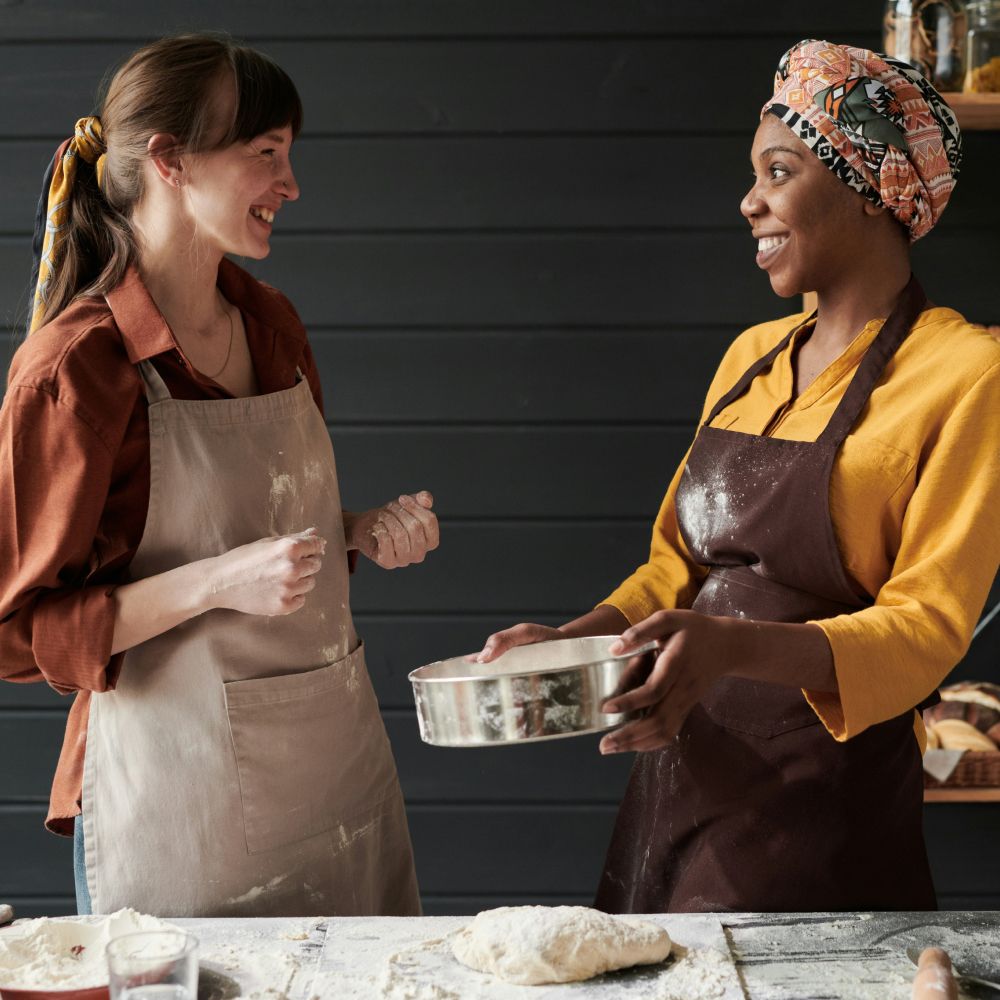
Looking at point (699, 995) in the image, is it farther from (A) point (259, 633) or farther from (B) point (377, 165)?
(B) point (377, 165)

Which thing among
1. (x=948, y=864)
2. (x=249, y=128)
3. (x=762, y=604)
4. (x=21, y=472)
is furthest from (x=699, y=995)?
(x=948, y=864)

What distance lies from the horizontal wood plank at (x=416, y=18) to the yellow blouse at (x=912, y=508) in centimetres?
134

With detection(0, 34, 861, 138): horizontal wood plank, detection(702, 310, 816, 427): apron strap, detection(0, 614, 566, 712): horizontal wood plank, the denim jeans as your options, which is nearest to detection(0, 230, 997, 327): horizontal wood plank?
detection(0, 34, 861, 138): horizontal wood plank

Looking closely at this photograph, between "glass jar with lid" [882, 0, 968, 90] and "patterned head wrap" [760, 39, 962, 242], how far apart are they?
83cm

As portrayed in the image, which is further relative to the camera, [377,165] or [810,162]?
[377,165]

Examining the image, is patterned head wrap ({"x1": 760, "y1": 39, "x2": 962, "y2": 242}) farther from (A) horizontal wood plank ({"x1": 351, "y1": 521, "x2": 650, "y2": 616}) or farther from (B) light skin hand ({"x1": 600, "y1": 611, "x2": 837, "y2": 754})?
(A) horizontal wood plank ({"x1": 351, "y1": 521, "x2": 650, "y2": 616})

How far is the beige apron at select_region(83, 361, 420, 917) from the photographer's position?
5.15ft

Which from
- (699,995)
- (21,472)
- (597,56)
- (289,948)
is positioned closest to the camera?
(699,995)

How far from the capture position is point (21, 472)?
1466mm

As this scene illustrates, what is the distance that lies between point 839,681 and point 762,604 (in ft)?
0.83

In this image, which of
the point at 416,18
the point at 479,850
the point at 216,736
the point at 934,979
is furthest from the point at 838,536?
the point at 416,18

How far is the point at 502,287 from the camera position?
2803 mm

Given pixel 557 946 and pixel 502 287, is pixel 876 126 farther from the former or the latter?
pixel 502 287

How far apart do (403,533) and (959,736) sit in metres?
1.42
